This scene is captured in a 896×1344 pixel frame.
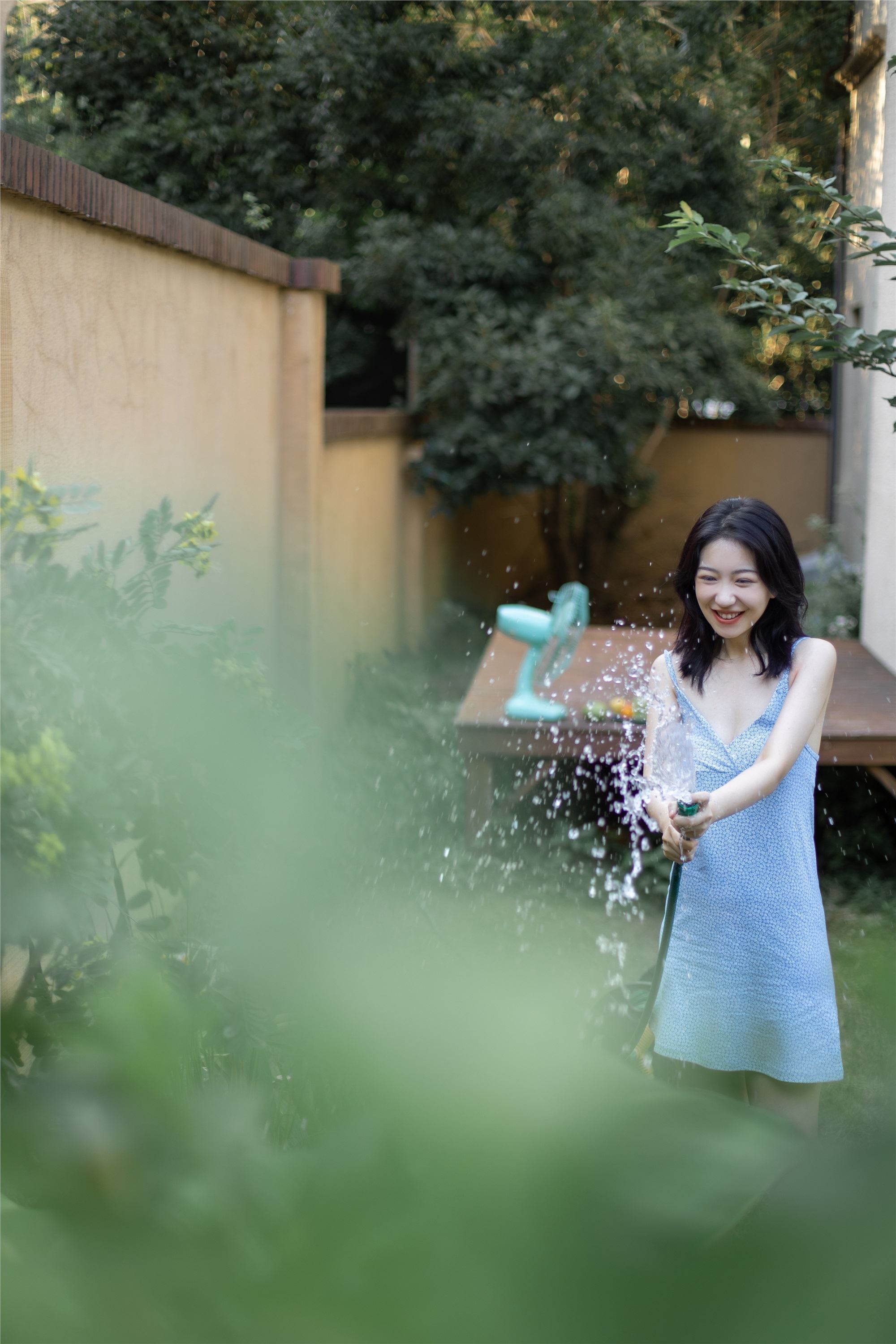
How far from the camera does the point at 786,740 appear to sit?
203cm

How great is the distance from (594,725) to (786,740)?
2.33 metres

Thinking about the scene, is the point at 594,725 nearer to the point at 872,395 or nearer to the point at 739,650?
the point at 739,650

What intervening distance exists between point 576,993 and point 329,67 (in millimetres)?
6495

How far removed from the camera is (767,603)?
218cm

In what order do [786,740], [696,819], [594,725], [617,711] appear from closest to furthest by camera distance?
[696,819] → [786,740] → [594,725] → [617,711]

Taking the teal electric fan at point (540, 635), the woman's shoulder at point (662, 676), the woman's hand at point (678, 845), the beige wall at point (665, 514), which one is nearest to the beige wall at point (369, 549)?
the beige wall at point (665, 514)

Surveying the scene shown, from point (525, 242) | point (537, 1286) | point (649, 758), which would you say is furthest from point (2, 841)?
point (525, 242)

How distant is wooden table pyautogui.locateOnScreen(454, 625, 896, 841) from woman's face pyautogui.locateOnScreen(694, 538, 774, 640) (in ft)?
6.45

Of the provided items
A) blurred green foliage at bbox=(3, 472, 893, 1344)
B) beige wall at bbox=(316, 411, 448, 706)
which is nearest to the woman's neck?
blurred green foliage at bbox=(3, 472, 893, 1344)

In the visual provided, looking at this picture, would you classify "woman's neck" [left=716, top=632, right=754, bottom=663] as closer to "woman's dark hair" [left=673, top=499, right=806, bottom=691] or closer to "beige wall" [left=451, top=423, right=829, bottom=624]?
"woman's dark hair" [left=673, top=499, right=806, bottom=691]

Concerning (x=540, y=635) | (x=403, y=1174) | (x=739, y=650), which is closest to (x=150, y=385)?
(x=540, y=635)

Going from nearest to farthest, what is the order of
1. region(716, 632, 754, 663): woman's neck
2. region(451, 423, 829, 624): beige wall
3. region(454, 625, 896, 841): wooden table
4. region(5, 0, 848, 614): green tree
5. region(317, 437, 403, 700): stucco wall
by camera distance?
region(716, 632, 754, 663): woman's neck < region(454, 625, 896, 841): wooden table < region(317, 437, 403, 700): stucco wall < region(5, 0, 848, 614): green tree < region(451, 423, 829, 624): beige wall

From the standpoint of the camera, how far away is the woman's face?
2.10 metres

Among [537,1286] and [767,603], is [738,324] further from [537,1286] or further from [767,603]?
[537,1286]
